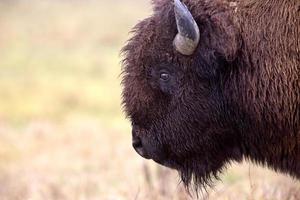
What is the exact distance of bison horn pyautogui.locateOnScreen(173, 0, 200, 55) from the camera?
4.57 metres

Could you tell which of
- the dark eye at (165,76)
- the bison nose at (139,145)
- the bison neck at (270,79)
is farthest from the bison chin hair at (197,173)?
the dark eye at (165,76)

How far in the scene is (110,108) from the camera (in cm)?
2053

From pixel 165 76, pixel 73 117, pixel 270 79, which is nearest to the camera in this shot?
pixel 270 79

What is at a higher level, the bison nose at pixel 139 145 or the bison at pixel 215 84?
the bison at pixel 215 84

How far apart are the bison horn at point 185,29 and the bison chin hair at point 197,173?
81 cm

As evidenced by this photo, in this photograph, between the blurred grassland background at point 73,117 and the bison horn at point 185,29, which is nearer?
the bison horn at point 185,29

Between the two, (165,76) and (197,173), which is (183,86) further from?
(197,173)

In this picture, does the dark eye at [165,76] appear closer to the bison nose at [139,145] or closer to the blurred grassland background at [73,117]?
the bison nose at [139,145]

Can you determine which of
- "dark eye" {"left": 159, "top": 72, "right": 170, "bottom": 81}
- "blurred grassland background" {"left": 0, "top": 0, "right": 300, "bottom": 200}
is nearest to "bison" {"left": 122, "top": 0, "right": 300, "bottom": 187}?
"dark eye" {"left": 159, "top": 72, "right": 170, "bottom": 81}

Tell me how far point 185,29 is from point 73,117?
15.3 m

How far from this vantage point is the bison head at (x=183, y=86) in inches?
182

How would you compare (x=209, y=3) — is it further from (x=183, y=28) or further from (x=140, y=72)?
(x=140, y=72)

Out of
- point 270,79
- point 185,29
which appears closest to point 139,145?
point 185,29

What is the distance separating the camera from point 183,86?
4.76m
